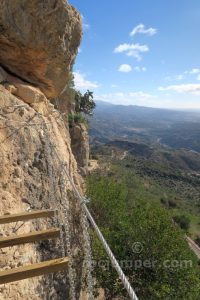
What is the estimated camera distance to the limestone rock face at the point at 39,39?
18594 millimetres

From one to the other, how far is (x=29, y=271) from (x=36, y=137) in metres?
10.7

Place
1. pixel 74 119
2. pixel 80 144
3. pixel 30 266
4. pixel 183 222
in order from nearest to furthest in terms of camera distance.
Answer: pixel 30 266 → pixel 80 144 → pixel 74 119 → pixel 183 222

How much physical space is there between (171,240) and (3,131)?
15.8 m

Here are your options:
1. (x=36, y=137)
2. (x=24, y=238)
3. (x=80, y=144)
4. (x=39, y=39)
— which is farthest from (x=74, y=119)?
(x=24, y=238)

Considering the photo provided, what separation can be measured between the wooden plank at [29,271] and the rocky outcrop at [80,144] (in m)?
47.1

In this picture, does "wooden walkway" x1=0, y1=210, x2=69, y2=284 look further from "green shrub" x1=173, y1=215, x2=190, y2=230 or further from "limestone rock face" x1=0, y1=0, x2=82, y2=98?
"green shrub" x1=173, y1=215, x2=190, y2=230

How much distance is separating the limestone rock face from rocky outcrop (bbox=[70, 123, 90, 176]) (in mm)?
30891

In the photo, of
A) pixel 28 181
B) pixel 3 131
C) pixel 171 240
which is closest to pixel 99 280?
pixel 171 240

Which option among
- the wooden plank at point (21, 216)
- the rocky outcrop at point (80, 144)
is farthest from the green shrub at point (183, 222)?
the wooden plank at point (21, 216)

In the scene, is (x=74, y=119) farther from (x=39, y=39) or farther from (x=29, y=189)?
(x=29, y=189)

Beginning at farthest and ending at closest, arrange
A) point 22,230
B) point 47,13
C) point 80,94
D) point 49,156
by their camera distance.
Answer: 1. point 80,94
2. point 47,13
3. point 49,156
4. point 22,230

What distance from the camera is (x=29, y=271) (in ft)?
21.3

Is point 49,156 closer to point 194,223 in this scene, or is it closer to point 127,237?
point 127,237

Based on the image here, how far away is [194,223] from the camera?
9250 cm
